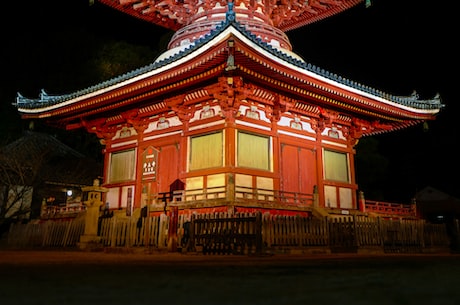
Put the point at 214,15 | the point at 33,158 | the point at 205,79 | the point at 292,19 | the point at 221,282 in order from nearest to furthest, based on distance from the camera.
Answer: the point at 221,282 → the point at 205,79 → the point at 214,15 → the point at 292,19 → the point at 33,158

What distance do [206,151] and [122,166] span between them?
5.23 meters

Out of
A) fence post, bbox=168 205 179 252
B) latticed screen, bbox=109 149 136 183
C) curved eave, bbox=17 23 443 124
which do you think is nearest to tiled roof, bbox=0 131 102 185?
curved eave, bbox=17 23 443 124

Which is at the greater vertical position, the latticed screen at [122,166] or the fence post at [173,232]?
the latticed screen at [122,166]

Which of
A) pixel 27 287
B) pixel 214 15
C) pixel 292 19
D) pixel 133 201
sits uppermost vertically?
pixel 292 19

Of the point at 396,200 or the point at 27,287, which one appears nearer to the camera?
the point at 27,287

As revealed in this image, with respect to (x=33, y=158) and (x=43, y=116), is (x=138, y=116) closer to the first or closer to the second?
(x=43, y=116)

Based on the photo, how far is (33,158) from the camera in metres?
24.0

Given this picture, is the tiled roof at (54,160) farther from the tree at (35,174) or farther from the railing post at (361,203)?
the railing post at (361,203)

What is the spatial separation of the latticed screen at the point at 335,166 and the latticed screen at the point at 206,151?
5.39 metres

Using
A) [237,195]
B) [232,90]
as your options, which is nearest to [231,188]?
[237,195]

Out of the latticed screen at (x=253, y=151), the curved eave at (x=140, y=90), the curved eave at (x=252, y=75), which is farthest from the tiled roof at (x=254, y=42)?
the latticed screen at (x=253, y=151)

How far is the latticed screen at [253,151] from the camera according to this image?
14.4 m

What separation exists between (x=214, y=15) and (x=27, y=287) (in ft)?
54.3

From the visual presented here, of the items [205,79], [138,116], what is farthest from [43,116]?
[205,79]
